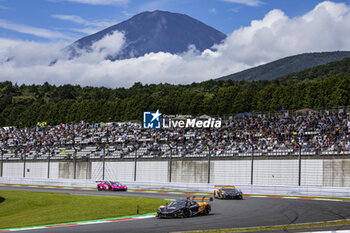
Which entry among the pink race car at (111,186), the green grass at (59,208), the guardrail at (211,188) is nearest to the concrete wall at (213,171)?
the guardrail at (211,188)

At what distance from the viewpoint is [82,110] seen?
119625mm

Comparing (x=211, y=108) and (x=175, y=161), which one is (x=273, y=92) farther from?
(x=175, y=161)

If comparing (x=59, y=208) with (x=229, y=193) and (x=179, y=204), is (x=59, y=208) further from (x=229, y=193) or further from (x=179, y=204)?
(x=229, y=193)

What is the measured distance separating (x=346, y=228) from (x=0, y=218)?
62.7 ft

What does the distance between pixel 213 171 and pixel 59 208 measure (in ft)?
67.7

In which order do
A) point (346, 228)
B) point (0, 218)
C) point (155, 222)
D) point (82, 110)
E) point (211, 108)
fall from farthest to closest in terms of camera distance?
point (82, 110) < point (211, 108) < point (0, 218) < point (155, 222) < point (346, 228)

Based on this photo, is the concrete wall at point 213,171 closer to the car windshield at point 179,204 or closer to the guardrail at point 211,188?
the guardrail at point 211,188

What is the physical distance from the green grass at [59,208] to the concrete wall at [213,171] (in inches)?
546

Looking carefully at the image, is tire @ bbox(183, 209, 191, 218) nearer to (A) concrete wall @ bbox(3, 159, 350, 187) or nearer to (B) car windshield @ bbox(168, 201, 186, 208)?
(B) car windshield @ bbox(168, 201, 186, 208)

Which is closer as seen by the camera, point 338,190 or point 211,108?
point 338,190

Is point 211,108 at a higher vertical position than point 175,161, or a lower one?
higher

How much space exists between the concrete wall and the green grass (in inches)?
546

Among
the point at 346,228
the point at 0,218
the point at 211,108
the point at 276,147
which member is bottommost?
the point at 0,218

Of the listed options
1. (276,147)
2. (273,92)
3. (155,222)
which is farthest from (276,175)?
(273,92)
